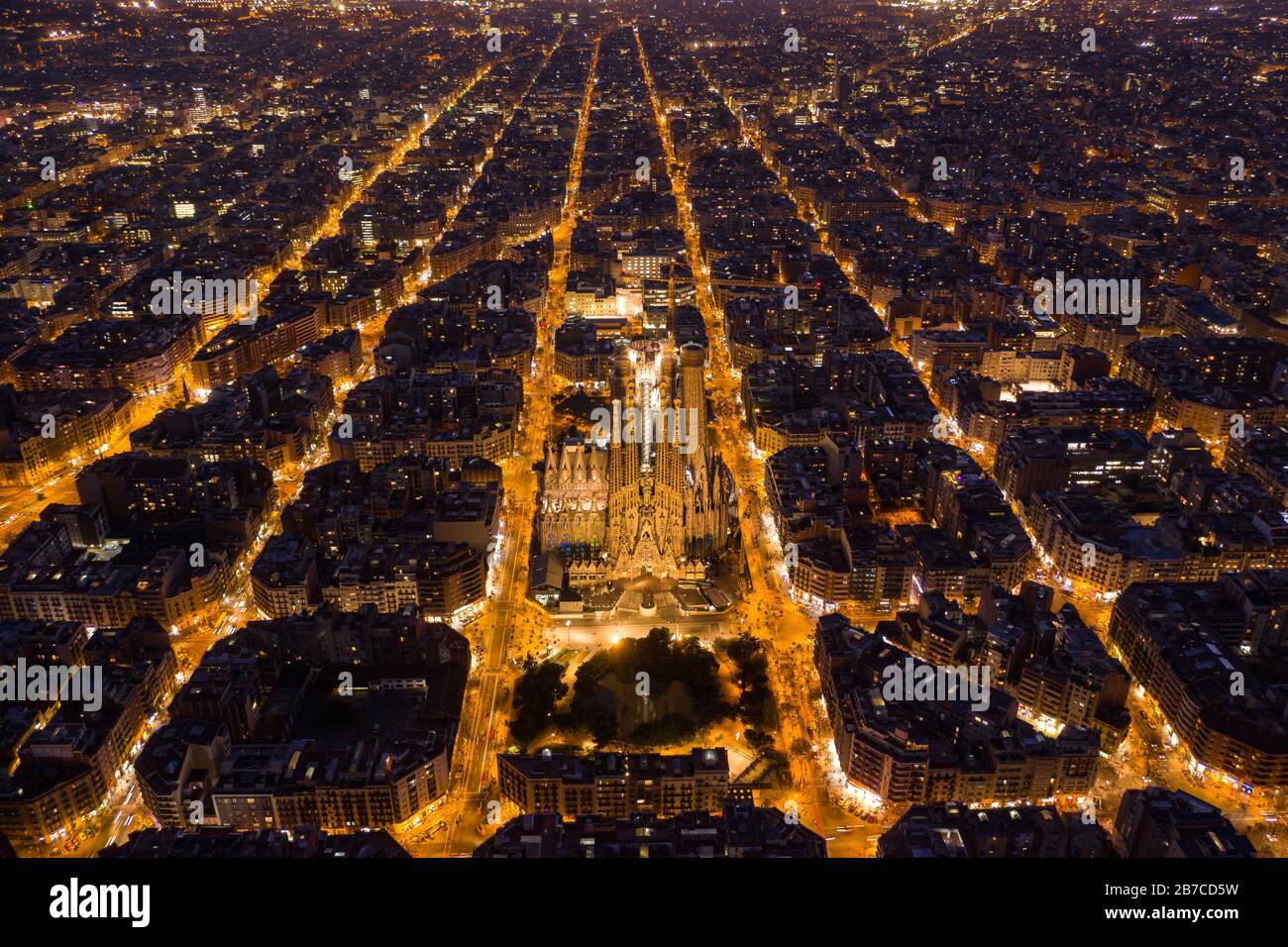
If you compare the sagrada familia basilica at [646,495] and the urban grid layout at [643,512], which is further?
the sagrada familia basilica at [646,495]

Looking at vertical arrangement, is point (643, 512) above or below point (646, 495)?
below

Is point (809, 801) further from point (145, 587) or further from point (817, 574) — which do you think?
point (145, 587)

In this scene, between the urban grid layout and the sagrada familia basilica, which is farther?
the sagrada familia basilica

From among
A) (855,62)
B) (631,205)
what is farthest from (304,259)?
(855,62)
